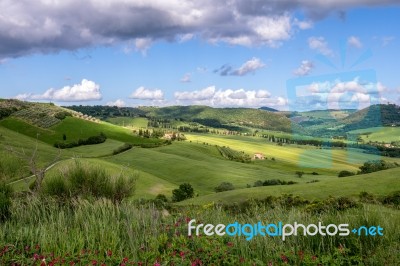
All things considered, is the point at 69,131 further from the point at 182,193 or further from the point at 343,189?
the point at 343,189

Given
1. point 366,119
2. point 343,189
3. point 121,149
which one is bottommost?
point 121,149

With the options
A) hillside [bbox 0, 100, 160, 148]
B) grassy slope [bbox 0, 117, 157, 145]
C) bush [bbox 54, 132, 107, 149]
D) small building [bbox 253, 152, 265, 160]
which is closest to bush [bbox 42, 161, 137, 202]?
bush [bbox 54, 132, 107, 149]

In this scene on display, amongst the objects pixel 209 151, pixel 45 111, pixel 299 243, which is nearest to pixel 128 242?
pixel 299 243

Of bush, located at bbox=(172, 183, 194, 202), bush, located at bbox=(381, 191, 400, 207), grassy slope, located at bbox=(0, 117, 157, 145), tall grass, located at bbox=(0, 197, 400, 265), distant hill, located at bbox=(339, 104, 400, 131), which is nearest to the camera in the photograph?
tall grass, located at bbox=(0, 197, 400, 265)

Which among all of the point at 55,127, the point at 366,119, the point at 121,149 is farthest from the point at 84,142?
the point at 366,119

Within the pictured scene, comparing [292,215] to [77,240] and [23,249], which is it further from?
[23,249]

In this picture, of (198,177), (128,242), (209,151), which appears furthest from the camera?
(209,151)

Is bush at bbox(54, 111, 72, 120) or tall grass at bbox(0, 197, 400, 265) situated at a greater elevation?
bush at bbox(54, 111, 72, 120)

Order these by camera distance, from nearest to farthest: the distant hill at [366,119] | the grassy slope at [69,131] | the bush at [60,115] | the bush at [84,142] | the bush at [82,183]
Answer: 1. the distant hill at [366,119]
2. the bush at [82,183]
3. the bush at [84,142]
4. the grassy slope at [69,131]
5. the bush at [60,115]

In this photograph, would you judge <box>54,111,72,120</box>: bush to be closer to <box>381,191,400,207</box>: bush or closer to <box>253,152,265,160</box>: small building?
<box>253,152,265,160</box>: small building

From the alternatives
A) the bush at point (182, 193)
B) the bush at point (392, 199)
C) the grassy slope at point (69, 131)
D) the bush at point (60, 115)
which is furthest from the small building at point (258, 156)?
the bush at point (392, 199)

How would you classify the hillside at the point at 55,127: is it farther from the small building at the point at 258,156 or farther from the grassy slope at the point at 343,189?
the grassy slope at the point at 343,189

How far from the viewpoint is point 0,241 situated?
1066 cm

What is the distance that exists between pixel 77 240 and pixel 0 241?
1959 millimetres
